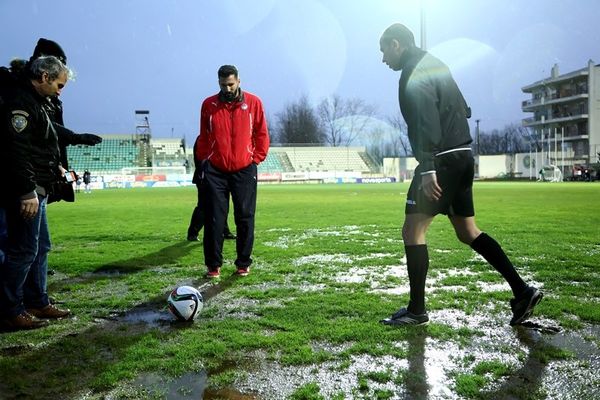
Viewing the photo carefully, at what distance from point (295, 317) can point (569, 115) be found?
88.2m

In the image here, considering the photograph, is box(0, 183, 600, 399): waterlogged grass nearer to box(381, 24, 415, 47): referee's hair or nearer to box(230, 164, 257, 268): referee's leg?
box(230, 164, 257, 268): referee's leg

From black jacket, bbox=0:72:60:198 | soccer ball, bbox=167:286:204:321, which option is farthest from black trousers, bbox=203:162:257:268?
black jacket, bbox=0:72:60:198

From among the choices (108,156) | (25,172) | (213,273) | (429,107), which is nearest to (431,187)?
(429,107)

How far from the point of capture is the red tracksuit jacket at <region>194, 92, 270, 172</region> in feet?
20.2

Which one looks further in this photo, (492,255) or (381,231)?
(381,231)

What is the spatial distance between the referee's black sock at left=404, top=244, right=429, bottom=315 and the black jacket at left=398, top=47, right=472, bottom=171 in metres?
0.69

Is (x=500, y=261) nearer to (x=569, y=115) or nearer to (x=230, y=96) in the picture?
(x=230, y=96)

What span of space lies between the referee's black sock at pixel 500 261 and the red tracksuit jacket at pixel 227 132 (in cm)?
303

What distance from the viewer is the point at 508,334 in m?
3.75

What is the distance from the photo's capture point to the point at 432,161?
378 cm

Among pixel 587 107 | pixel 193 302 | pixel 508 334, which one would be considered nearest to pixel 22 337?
pixel 193 302

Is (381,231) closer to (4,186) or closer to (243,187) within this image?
(243,187)

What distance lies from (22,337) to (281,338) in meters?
1.92

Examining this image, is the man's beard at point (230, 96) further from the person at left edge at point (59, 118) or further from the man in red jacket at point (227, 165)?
the person at left edge at point (59, 118)
